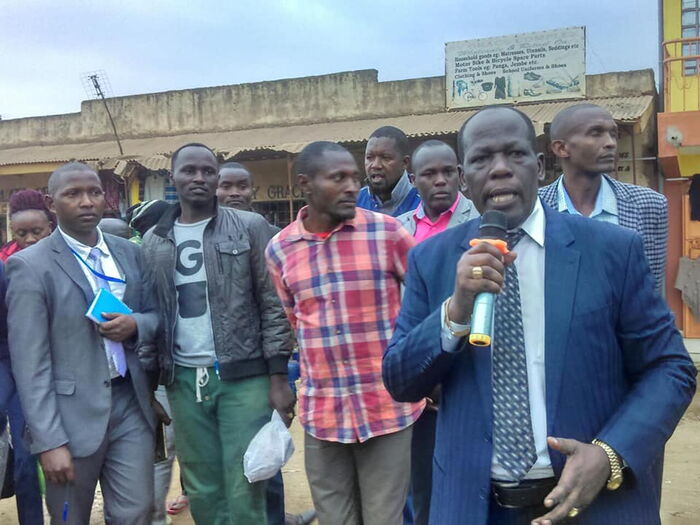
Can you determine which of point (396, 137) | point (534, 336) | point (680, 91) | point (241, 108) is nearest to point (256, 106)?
point (241, 108)

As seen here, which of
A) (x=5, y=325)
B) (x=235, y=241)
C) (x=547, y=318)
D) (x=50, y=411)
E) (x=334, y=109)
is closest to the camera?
(x=547, y=318)

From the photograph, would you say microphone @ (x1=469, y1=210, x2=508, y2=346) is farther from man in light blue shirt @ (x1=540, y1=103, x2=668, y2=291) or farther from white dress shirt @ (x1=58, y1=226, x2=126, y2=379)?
white dress shirt @ (x1=58, y1=226, x2=126, y2=379)

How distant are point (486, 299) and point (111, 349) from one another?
2141mm

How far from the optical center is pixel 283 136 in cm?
1214

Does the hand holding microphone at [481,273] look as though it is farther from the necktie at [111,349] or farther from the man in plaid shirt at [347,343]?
the necktie at [111,349]

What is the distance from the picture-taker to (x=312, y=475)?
2.93 meters

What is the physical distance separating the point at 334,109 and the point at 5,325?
10369mm

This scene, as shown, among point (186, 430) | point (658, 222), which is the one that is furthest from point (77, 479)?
point (658, 222)

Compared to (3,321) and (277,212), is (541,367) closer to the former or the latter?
(3,321)

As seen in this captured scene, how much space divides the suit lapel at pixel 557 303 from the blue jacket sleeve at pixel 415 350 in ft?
0.71

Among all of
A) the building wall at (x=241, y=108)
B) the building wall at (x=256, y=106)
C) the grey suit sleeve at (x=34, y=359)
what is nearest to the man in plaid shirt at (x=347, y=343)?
the grey suit sleeve at (x=34, y=359)

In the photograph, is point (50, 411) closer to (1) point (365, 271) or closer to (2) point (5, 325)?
(2) point (5, 325)

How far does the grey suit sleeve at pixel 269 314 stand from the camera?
322 centimetres

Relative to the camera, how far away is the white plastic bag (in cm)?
308
